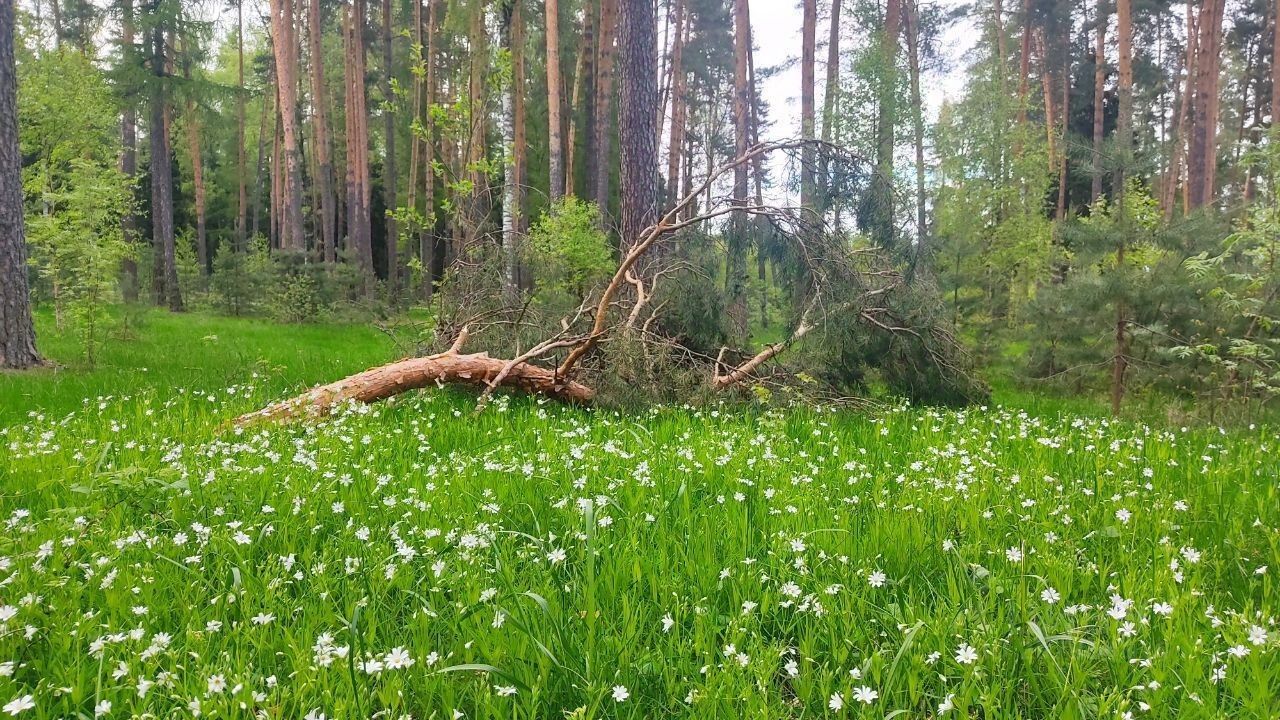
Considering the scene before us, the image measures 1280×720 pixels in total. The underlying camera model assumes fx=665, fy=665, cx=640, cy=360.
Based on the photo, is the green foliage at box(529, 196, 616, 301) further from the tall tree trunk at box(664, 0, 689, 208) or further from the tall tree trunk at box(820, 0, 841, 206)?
the tall tree trunk at box(664, 0, 689, 208)

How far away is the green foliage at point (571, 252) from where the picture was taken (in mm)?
8469

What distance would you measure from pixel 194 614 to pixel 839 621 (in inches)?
85.7

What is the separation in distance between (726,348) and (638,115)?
394 centimetres

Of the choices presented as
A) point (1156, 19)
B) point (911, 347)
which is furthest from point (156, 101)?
point (1156, 19)

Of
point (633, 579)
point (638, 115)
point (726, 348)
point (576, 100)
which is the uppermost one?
point (576, 100)

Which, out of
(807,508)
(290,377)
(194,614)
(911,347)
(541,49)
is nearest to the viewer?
(194,614)

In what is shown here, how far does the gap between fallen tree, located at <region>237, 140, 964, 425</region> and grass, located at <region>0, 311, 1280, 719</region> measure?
5.57 feet

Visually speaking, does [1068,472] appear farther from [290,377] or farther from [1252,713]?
[290,377]

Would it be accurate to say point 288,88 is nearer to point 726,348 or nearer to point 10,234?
point 10,234

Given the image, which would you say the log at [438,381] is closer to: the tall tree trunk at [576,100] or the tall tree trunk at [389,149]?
the tall tree trunk at [576,100]

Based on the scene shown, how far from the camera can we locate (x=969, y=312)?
13.5 m

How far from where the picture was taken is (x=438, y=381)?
20.6ft

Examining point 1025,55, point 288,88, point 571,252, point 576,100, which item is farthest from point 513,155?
point 1025,55

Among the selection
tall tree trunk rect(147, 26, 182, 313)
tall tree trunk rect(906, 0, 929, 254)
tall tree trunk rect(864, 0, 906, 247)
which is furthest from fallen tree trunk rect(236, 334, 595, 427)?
tall tree trunk rect(147, 26, 182, 313)
